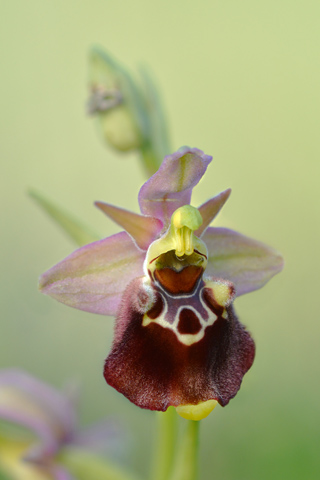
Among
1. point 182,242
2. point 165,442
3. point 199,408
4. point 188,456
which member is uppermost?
point 182,242

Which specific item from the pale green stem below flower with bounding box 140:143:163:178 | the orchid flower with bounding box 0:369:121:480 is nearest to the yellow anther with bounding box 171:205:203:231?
the pale green stem below flower with bounding box 140:143:163:178

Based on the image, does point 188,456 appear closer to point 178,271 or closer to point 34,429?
point 178,271

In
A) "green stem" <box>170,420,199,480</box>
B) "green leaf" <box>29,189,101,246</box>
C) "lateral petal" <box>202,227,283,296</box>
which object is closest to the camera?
"green stem" <box>170,420,199,480</box>

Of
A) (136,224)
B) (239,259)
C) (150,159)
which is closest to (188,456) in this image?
(239,259)

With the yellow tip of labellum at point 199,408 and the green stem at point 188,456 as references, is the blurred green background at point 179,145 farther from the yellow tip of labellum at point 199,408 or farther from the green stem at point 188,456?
the yellow tip of labellum at point 199,408

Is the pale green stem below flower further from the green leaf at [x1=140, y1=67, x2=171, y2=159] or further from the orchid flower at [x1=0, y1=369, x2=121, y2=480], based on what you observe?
the orchid flower at [x1=0, y1=369, x2=121, y2=480]

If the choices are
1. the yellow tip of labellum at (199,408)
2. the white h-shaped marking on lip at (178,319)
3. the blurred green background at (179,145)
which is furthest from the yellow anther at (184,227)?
the blurred green background at (179,145)

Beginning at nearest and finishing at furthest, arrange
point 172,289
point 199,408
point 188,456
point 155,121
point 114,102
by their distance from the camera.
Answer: point 199,408, point 172,289, point 188,456, point 114,102, point 155,121
